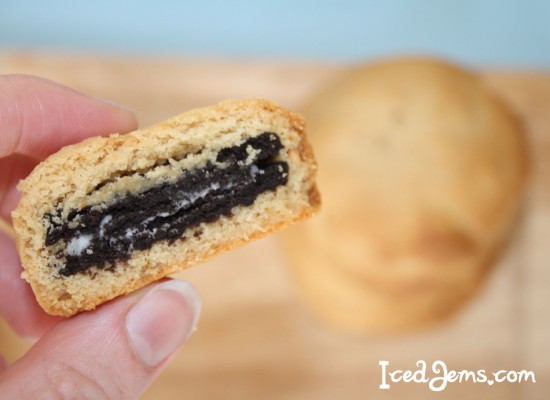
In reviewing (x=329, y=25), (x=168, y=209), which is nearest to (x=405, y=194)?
(x=168, y=209)

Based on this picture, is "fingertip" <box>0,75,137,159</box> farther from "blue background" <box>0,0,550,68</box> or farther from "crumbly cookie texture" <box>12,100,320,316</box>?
"blue background" <box>0,0,550,68</box>

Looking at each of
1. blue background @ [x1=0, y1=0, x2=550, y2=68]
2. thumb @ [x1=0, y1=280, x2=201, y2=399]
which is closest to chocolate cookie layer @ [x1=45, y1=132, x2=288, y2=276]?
thumb @ [x1=0, y1=280, x2=201, y2=399]

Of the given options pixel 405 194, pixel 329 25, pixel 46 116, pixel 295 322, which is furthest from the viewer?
pixel 329 25

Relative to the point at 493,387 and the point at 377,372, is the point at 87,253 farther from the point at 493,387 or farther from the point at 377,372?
the point at 493,387

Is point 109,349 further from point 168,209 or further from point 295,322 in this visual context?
point 295,322

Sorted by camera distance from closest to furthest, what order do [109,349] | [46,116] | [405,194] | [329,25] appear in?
[109,349], [46,116], [405,194], [329,25]

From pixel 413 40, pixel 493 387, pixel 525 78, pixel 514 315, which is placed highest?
pixel 413 40

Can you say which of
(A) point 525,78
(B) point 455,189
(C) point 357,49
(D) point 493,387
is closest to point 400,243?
(B) point 455,189
